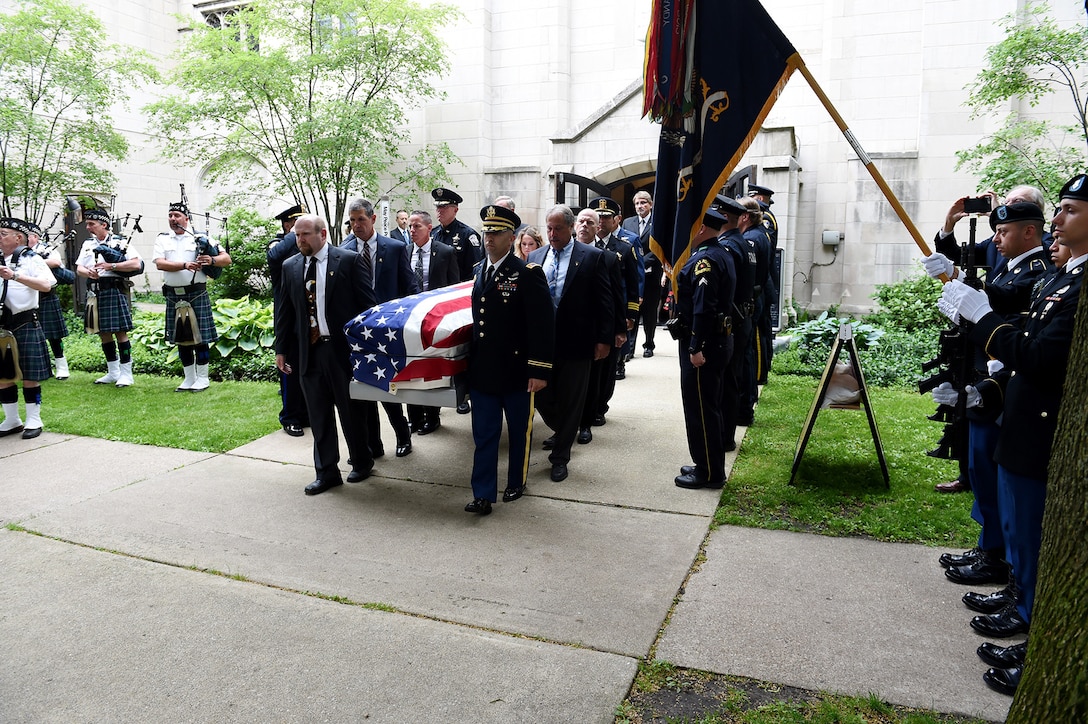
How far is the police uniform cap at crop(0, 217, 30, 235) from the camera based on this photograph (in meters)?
6.68

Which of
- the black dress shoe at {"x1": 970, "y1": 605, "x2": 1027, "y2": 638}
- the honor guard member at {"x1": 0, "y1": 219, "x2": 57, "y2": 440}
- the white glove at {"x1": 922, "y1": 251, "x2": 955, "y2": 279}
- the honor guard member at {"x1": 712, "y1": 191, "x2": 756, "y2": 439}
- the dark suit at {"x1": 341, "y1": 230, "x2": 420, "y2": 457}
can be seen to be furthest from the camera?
the honor guard member at {"x1": 0, "y1": 219, "x2": 57, "y2": 440}

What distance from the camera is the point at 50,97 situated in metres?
13.0

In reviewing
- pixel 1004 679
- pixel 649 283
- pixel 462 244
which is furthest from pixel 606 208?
pixel 1004 679

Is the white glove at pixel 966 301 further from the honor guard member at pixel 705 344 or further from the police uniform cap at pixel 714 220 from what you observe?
the police uniform cap at pixel 714 220

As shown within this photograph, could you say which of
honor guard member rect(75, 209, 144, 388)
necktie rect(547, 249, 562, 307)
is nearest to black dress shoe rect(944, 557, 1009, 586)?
necktie rect(547, 249, 562, 307)

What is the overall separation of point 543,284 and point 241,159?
41.2 feet

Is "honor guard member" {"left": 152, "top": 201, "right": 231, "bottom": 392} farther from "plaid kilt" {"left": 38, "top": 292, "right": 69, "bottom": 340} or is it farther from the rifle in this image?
the rifle

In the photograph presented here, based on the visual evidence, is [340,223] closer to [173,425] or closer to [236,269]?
[236,269]

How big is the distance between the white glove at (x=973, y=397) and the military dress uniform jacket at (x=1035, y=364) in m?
0.43

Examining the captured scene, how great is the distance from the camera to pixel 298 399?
21.8ft

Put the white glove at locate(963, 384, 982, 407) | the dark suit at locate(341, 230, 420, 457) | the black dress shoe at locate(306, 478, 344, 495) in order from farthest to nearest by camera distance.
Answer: the dark suit at locate(341, 230, 420, 457) → the black dress shoe at locate(306, 478, 344, 495) → the white glove at locate(963, 384, 982, 407)

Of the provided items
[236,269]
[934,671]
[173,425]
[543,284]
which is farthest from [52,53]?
[934,671]

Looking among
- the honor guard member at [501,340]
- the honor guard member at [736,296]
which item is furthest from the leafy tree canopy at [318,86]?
the honor guard member at [501,340]

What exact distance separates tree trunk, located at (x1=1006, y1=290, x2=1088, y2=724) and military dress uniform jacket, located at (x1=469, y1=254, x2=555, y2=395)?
118 inches
